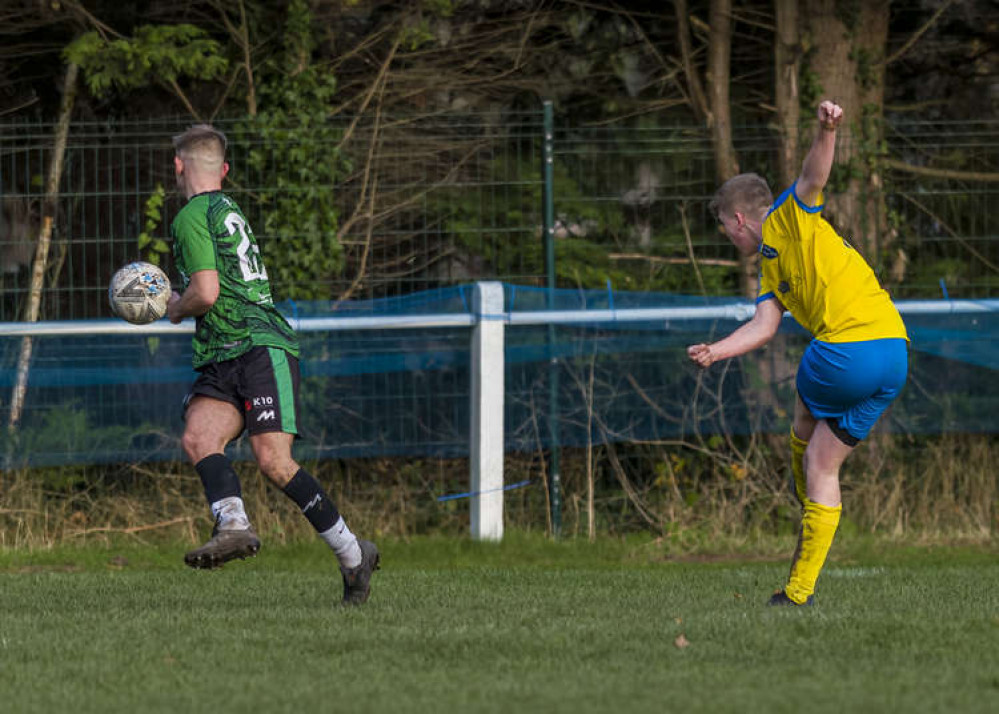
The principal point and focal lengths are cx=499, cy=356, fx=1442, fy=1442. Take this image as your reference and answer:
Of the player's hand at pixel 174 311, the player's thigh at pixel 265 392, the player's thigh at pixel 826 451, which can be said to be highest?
the player's hand at pixel 174 311

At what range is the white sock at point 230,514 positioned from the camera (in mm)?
5648

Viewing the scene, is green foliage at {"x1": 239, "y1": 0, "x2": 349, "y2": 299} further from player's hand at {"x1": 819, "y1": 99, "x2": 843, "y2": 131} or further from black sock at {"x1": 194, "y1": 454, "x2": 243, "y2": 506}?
player's hand at {"x1": 819, "y1": 99, "x2": 843, "y2": 131}

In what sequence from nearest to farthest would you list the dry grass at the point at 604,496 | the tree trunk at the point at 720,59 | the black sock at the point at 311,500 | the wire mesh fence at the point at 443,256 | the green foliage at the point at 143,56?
the black sock at the point at 311,500 < the wire mesh fence at the point at 443,256 < the dry grass at the point at 604,496 < the green foliage at the point at 143,56 < the tree trunk at the point at 720,59

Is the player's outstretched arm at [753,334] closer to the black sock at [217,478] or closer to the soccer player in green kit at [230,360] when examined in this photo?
the soccer player in green kit at [230,360]

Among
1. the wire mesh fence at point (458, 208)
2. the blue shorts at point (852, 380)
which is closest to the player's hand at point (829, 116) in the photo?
the blue shorts at point (852, 380)

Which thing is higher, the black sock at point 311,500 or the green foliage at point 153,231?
the green foliage at point 153,231

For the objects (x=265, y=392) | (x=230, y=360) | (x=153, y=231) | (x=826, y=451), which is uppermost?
(x=153, y=231)

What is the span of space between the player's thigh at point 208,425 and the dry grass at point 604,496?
10.1ft

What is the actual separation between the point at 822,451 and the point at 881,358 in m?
0.44

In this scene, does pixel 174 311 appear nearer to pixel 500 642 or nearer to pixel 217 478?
pixel 217 478

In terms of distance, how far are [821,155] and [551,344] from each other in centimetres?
382

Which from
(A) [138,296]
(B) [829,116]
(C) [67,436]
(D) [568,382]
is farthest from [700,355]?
(C) [67,436]

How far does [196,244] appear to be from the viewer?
5.79 m

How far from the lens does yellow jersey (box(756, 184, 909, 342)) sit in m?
5.69
